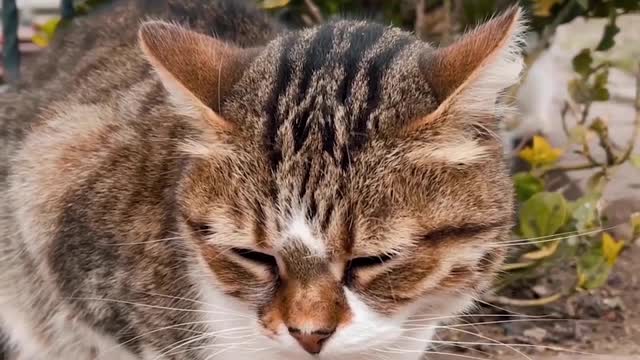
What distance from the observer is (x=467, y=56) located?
1.71 metres

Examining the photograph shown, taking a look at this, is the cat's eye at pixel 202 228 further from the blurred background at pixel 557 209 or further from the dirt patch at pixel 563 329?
the dirt patch at pixel 563 329

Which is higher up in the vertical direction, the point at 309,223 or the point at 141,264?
the point at 309,223

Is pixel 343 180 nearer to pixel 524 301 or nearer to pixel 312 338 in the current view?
pixel 312 338

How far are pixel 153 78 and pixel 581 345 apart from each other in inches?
51.7

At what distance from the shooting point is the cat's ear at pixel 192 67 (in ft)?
5.85

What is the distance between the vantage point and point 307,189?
1.71 meters

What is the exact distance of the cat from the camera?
1.70 metres

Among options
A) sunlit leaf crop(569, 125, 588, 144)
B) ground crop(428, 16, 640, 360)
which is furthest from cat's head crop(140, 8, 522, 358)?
sunlit leaf crop(569, 125, 588, 144)

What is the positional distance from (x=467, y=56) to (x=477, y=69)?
55mm

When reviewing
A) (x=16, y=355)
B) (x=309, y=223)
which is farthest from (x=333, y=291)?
(x=16, y=355)

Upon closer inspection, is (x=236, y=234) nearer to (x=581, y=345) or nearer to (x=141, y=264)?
(x=141, y=264)

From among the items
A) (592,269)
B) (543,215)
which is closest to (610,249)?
(592,269)

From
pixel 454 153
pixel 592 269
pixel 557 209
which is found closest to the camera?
pixel 454 153

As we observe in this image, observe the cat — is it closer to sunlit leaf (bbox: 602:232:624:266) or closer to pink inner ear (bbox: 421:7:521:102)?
pink inner ear (bbox: 421:7:521:102)
